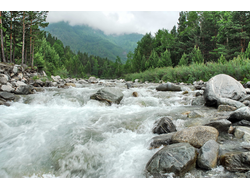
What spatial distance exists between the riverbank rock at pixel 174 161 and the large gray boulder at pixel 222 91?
4.89m

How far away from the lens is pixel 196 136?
321cm

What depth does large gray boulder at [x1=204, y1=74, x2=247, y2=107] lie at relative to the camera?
22.2 ft

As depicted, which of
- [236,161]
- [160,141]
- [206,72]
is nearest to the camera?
[236,161]

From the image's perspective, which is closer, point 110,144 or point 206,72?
point 110,144

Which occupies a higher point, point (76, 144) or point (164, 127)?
point (164, 127)

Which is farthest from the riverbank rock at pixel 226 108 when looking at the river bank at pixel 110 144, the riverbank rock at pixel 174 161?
the riverbank rock at pixel 174 161

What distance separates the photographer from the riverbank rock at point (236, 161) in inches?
92.8

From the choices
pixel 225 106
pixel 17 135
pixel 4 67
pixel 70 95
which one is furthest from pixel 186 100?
pixel 4 67

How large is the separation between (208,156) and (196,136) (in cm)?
60

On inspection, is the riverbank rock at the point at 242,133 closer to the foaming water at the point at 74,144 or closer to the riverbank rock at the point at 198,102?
the foaming water at the point at 74,144

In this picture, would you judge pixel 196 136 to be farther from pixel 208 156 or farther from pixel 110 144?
pixel 110 144

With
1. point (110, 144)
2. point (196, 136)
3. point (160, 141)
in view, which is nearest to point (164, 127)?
point (160, 141)

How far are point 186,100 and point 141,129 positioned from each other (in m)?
4.76

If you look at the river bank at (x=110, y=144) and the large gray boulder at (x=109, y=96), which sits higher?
the large gray boulder at (x=109, y=96)
